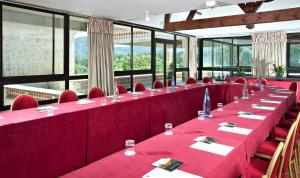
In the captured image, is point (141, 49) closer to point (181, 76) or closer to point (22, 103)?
point (181, 76)

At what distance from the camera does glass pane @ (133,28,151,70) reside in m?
7.56

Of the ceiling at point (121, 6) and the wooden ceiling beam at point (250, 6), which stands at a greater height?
the wooden ceiling beam at point (250, 6)

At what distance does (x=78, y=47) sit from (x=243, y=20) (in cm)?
367

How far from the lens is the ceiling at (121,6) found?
451 centimetres

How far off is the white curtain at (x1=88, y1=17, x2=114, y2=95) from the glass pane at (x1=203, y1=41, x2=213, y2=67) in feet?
18.1

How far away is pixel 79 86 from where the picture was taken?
5988 mm

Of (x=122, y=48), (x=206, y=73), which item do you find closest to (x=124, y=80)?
(x=122, y=48)

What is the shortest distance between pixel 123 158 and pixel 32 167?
4.07ft

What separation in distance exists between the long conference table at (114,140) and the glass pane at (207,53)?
691cm

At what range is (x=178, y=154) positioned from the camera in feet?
5.74

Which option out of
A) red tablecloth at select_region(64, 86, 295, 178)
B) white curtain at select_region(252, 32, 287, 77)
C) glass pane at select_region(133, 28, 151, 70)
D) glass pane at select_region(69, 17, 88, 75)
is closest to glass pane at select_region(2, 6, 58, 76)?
glass pane at select_region(69, 17, 88, 75)

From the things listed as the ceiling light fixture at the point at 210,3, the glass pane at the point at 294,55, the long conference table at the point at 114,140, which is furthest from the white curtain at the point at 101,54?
the glass pane at the point at 294,55

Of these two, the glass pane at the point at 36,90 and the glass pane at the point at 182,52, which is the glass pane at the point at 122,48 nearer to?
the glass pane at the point at 36,90

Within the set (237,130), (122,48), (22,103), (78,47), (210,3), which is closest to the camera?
(237,130)
